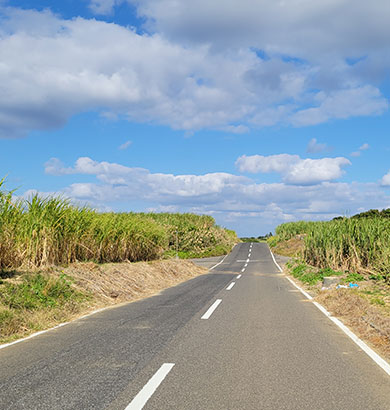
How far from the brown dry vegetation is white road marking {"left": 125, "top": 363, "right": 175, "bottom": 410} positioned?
325 cm

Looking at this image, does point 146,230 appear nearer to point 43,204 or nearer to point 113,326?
point 43,204

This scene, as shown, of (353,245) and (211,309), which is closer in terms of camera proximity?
(211,309)

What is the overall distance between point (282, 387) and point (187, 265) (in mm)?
19099

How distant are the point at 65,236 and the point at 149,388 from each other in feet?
30.4

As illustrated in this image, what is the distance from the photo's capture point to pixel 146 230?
19922mm

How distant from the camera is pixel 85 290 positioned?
10.9 m

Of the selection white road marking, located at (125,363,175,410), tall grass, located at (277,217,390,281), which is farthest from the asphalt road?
tall grass, located at (277,217,390,281)

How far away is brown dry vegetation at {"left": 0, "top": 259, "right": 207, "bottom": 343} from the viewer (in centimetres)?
746

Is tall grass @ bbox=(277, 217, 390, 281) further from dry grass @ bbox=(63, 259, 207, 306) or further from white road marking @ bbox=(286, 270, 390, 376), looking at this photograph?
dry grass @ bbox=(63, 259, 207, 306)

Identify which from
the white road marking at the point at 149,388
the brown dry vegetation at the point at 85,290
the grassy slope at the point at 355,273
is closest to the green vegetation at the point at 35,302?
the brown dry vegetation at the point at 85,290

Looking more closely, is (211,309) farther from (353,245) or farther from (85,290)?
(353,245)

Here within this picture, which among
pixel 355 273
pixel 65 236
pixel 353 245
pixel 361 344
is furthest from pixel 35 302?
pixel 353 245

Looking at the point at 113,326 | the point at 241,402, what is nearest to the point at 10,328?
the point at 113,326

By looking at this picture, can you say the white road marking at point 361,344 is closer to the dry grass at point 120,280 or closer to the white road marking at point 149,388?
the white road marking at point 149,388
